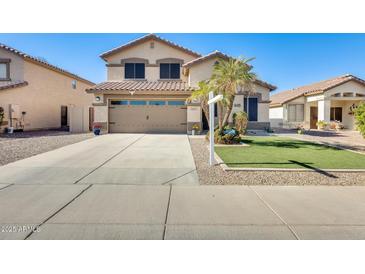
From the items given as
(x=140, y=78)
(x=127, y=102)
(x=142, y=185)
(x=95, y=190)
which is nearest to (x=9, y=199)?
(x=95, y=190)

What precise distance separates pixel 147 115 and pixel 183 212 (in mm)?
15056

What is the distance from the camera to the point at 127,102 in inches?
744

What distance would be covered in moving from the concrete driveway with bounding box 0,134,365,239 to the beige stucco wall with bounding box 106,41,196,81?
15.8 m

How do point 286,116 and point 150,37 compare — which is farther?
point 286,116

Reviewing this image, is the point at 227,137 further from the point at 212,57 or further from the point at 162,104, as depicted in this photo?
the point at 212,57

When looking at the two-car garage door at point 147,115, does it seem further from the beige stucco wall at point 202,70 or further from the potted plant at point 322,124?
the potted plant at point 322,124

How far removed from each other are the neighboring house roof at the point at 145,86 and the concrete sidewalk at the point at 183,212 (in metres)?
13.3

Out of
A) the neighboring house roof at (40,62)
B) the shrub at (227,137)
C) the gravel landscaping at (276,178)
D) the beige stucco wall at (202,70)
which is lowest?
the gravel landscaping at (276,178)

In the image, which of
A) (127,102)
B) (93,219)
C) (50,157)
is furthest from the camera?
(127,102)

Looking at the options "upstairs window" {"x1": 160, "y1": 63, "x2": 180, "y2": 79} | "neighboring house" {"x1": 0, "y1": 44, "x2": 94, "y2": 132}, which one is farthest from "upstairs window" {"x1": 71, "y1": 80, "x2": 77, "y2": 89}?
"upstairs window" {"x1": 160, "y1": 63, "x2": 180, "y2": 79}

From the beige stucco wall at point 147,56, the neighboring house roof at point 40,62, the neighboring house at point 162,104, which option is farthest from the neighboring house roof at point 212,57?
the neighboring house roof at point 40,62

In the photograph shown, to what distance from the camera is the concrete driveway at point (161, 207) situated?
3.73 metres
